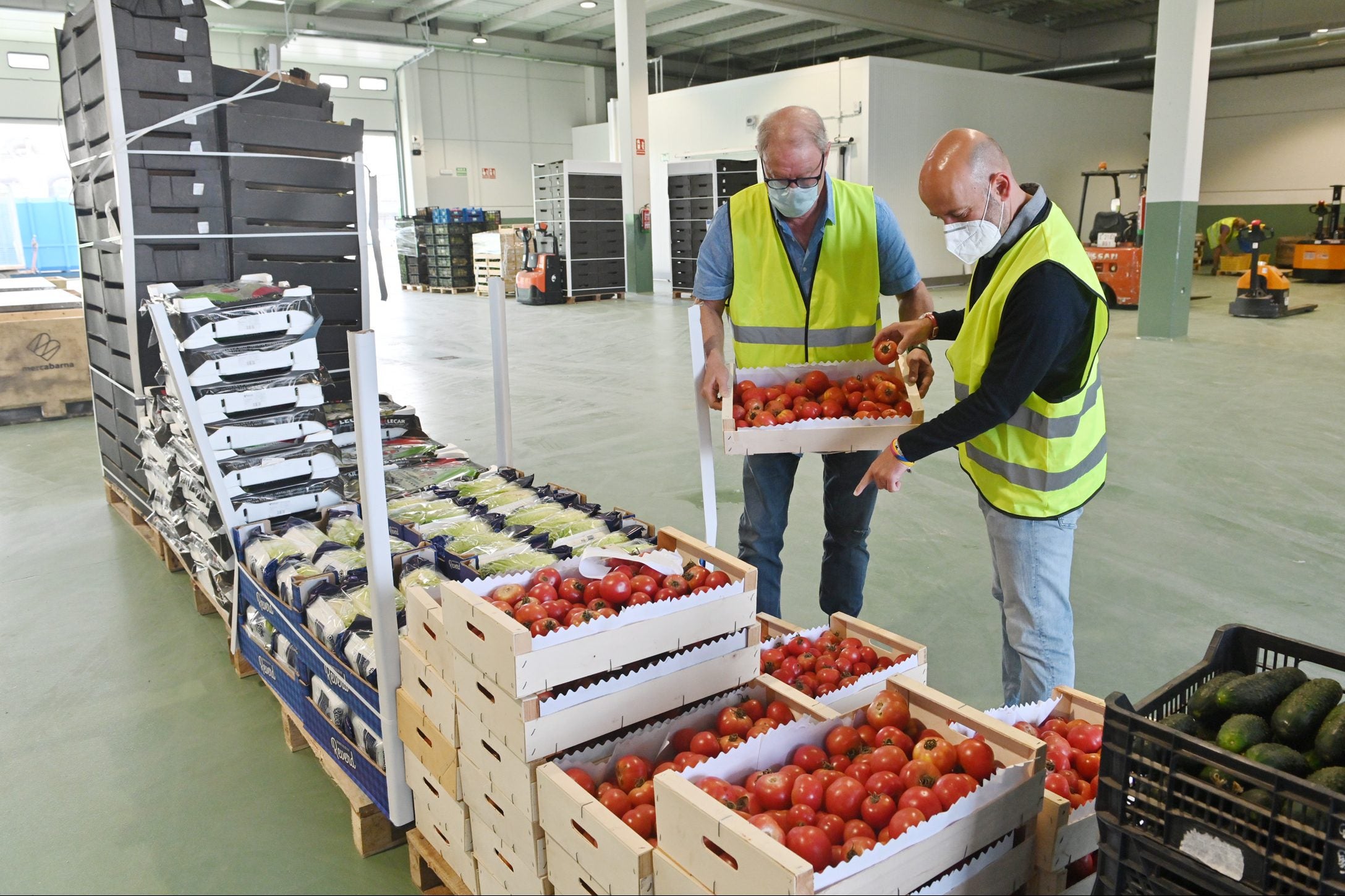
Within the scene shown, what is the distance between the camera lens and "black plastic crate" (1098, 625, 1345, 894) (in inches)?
48.2

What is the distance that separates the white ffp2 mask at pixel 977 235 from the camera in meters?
2.20

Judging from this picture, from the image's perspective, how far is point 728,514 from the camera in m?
5.19

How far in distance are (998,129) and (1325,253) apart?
6.20m

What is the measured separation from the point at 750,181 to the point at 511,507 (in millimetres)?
13067

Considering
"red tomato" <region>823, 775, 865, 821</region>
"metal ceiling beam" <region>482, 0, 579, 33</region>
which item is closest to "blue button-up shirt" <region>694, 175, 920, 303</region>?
"red tomato" <region>823, 775, 865, 821</region>

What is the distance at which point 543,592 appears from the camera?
82.4 inches

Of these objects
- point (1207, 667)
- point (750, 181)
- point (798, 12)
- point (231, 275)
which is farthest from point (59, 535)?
point (798, 12)

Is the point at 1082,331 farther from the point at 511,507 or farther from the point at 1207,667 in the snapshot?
the point at 511,507

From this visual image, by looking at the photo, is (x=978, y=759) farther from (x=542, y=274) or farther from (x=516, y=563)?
(x=542, y=274)

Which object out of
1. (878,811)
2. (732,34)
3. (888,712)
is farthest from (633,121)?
(878,811)

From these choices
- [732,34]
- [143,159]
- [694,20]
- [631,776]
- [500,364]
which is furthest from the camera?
[732,34]

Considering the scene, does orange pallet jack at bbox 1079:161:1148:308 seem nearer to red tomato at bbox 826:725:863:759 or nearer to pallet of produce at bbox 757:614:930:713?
pallet of produce at bbox 757:614:930:713

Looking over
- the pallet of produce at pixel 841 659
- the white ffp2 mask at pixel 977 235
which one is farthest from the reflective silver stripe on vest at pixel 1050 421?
the pallet of produce at pixel 841 659

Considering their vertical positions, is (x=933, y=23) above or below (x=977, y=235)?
above
